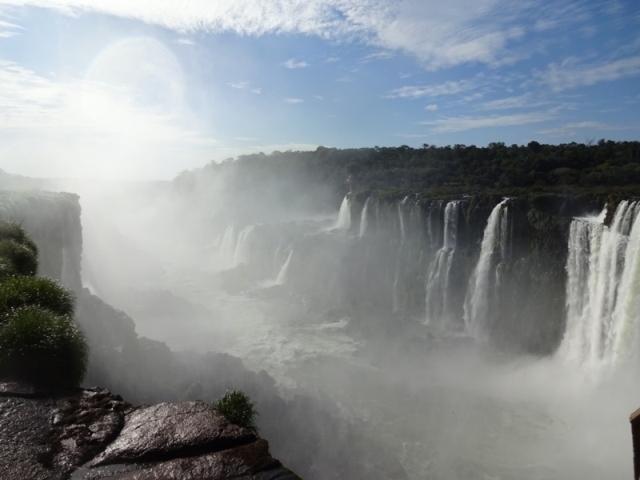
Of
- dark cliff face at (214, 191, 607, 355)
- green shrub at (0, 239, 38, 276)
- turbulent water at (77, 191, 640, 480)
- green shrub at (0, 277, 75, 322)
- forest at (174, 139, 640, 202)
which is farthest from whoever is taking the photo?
forest at (174, 139, 640, 202)

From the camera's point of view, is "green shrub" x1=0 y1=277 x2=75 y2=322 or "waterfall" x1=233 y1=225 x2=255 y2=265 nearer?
"green shrub" x1=0 y1=277 x2=75 y2=322

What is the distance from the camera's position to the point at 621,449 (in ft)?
43.3

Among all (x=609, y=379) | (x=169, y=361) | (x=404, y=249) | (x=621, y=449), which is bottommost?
(x=621, y=449)

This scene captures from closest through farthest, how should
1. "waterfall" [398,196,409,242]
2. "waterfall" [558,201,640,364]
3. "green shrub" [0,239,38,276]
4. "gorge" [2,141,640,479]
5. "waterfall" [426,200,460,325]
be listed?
"green shrub" [0,239,38,276], "gorge" [2,141,640,479], "waterfall" [558,201,640,364], "waterfall" [426,200,460,325], "waterfall" [398,196,409,242]

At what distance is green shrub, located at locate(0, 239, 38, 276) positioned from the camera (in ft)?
28.7

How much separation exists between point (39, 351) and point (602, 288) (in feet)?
61.4

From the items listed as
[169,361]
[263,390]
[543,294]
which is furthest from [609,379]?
[169,361]

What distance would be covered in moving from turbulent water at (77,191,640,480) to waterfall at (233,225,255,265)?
216 inches

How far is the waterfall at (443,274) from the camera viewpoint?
77.7ft

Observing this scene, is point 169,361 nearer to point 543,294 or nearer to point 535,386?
point 535,386

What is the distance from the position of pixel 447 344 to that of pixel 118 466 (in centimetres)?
1867

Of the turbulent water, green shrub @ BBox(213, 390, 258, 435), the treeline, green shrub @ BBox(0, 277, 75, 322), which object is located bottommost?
the turbulent water

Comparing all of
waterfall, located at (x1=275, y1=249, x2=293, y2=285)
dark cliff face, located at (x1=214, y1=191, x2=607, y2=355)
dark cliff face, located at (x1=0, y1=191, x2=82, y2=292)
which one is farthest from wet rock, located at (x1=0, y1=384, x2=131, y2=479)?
waterfall, located at (x1=275, y1=249, x2=293, y2=285)

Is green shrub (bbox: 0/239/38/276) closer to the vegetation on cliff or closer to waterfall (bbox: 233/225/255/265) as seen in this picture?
the vegetation on cliff
